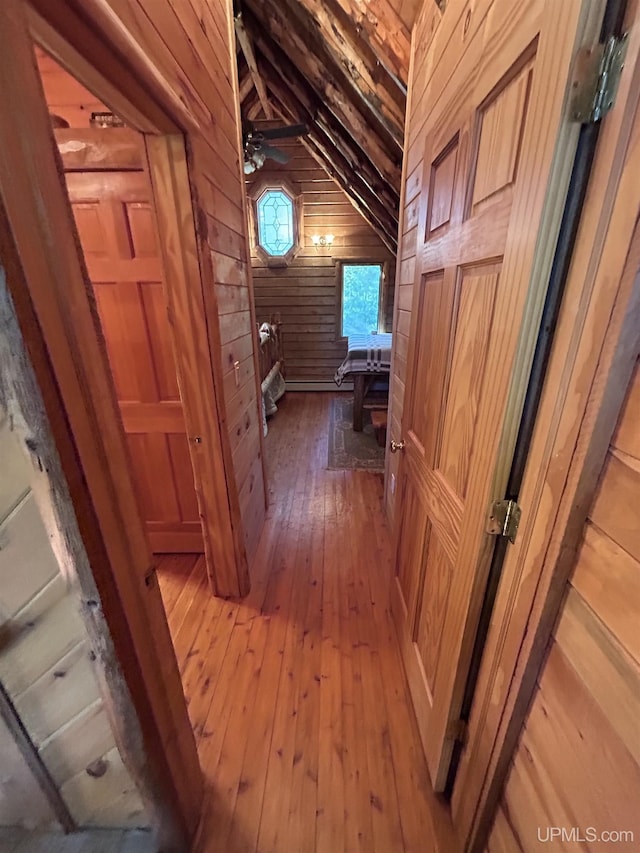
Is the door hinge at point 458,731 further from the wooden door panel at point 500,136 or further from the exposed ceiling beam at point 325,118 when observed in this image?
the exposed ceiling beam at point 325,118

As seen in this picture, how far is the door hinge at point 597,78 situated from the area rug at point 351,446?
2960 mm

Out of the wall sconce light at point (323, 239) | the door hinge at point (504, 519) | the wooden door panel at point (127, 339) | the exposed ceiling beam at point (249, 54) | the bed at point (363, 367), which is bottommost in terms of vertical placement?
the bed at point (363, 367)

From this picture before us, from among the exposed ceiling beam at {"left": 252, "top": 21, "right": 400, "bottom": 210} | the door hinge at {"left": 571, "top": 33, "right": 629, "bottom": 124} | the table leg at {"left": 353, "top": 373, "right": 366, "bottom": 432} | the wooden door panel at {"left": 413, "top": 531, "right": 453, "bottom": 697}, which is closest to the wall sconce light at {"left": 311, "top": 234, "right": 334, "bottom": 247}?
the exposed ceiling beam at {"left": 252, "top": 21, "right": 400, "bottom": 210}

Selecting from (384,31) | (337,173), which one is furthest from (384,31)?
(337,173)

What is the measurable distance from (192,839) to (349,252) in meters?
6.02

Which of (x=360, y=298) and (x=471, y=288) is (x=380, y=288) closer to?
(x=360, y=298)

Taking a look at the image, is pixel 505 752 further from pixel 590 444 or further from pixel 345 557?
pixel 345 557

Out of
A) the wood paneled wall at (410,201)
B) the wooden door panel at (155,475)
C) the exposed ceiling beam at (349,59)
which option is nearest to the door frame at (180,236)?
the wooden door panel at (155,475)

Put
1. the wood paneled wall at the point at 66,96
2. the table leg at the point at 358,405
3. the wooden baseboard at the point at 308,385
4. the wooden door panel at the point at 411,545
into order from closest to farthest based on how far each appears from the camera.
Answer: the wooden door panel at the point at 411,545, the wood paneled wall at the point at 66,96, the table leg at the point at 358,405, the wooden baseboard at the point at 308,385

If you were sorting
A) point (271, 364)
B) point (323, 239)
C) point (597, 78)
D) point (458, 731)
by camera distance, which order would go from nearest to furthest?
1. point (597, 78)
2. point (458, 731)
3. point (271, 364)
4. point (323, 239)

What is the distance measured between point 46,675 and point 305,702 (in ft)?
3.39

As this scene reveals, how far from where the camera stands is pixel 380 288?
5832 millimetres

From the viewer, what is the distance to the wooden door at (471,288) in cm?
62

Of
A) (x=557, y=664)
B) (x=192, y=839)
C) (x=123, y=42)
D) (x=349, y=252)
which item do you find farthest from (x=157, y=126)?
(x=349, y=252)
